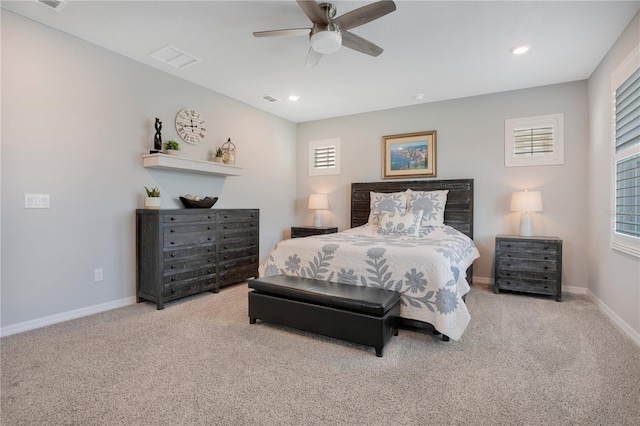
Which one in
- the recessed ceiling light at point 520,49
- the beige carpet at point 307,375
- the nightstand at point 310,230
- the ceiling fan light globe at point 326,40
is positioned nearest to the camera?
the beige carpet at point 307,375

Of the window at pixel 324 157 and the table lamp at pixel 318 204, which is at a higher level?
the window at pixel 324 157

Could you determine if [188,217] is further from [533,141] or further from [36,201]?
[533,141]

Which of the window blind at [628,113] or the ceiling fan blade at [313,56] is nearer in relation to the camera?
the window blind at [628,113]

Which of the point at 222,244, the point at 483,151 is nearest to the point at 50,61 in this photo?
the point at 222,244

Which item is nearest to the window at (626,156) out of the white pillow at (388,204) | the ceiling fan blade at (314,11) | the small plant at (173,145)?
the white pillow at (388,204)

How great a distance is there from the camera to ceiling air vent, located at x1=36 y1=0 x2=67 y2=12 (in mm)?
2502

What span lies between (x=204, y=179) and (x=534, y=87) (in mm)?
4636

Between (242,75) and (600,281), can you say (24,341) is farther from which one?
(600,281)

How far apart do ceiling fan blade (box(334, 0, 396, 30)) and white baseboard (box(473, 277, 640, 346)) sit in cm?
314

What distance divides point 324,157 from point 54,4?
404 centimetres

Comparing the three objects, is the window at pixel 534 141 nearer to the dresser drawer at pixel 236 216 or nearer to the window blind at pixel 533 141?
the window blind at pixel 533 141

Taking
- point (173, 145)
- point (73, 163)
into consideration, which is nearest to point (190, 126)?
point (173, 145)

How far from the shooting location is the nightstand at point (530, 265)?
3.65 m

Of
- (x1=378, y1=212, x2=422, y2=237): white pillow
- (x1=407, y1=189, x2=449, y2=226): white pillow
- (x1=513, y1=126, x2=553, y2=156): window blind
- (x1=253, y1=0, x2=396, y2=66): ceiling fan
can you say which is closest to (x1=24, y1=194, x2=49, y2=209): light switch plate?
(x1=253, y1=0, x2=396, y2=66): ceiling fan
